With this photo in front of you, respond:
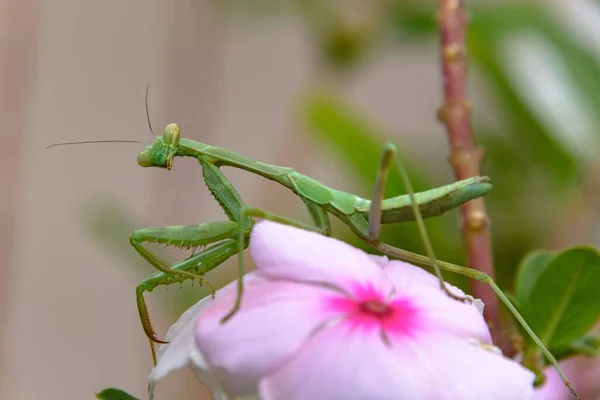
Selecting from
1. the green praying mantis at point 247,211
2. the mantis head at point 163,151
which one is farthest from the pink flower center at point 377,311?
the mantis head at point 163,151

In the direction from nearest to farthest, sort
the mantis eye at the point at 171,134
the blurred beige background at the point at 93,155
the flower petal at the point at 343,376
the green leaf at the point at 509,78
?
the flower petal at the point at 343,376
the mantis eye at the point at 171,134
the green leaf at the point at 509,78
the blurred beige background at the point at 93,155

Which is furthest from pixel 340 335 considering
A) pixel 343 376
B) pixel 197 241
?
pixel 197 241

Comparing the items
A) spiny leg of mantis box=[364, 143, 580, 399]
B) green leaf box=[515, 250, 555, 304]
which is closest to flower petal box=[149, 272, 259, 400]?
spiny leg of mantis box=[364, 143, 580, 399]

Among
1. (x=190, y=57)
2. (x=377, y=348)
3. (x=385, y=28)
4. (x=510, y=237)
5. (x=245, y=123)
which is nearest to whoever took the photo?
(x=377, y=348)

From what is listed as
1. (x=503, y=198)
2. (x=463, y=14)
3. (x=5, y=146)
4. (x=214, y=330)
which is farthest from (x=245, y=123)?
(x=214, y=330)

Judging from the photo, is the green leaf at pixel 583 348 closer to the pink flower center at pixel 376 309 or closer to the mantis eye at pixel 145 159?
the pink flower center at pixel 376 309

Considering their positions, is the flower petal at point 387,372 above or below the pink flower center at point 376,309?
below

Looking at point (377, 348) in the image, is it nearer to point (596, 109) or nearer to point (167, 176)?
point (596, 109)
